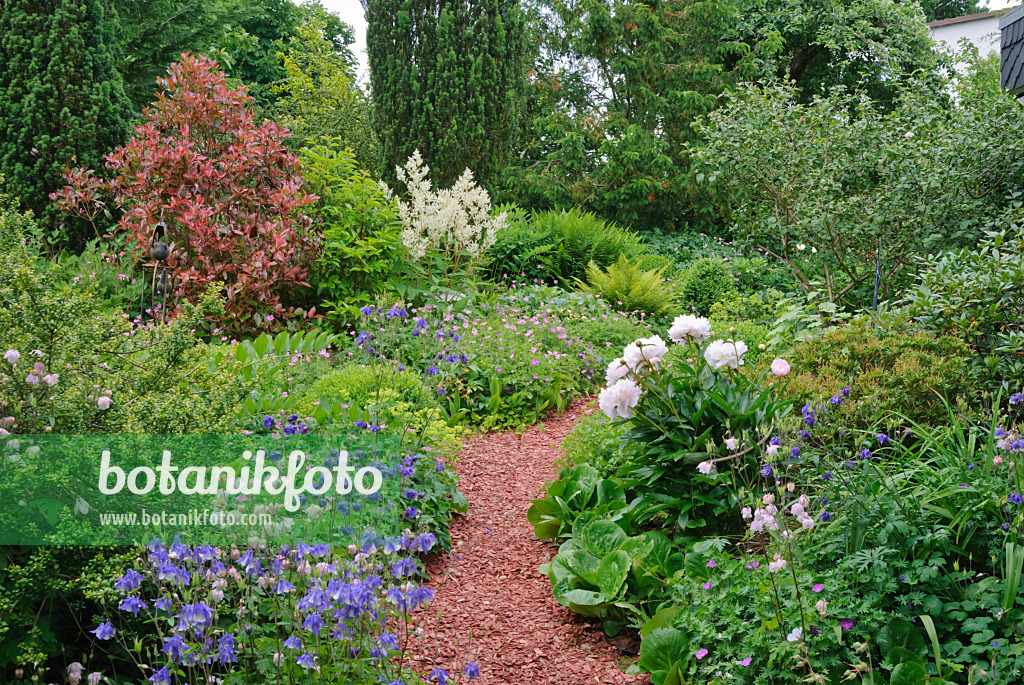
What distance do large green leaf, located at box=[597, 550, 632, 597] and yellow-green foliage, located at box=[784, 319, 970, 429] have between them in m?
1.15

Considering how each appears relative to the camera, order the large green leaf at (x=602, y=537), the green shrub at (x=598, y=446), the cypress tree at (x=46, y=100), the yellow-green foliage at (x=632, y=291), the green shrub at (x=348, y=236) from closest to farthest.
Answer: the large green leaf at (x=602, y=537)
the green shrub at (x=598, y=446)
the green shrub at (x=348, y=236)
the cypress tree at (x=46, y=100)
the yellow-green foliage at (x=632, y=291)

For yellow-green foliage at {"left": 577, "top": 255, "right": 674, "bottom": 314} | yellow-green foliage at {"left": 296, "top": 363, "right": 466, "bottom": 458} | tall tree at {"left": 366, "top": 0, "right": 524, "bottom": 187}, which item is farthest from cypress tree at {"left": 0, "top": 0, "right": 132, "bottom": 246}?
yellow-green foliage at {"left": 577, "top": 255, "right": 674, "bottom": 314}

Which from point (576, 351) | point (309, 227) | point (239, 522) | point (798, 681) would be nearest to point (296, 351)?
point (309, 227)

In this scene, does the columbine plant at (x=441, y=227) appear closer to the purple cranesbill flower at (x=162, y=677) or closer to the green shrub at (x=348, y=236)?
the green shrub at (x=348, y=236)

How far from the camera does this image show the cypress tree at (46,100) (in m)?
6.95

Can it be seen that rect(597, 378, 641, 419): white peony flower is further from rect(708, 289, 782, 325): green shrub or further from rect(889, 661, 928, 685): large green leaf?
rect(708, 289, 782, 325): green shrub

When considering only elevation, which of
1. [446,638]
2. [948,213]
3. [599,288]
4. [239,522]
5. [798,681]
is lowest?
[599,288]

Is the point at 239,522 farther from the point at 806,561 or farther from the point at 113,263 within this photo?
the point at 113,263

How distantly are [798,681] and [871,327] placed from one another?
2.69 meters

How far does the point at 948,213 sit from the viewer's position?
5699mm

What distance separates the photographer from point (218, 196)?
6289 millimetres

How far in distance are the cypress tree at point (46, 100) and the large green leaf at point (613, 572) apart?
640cm

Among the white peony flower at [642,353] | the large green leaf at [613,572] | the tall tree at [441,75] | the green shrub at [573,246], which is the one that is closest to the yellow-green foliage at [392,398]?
the white peony flower at [642,353]

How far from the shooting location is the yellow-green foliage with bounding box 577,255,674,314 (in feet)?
26.8
